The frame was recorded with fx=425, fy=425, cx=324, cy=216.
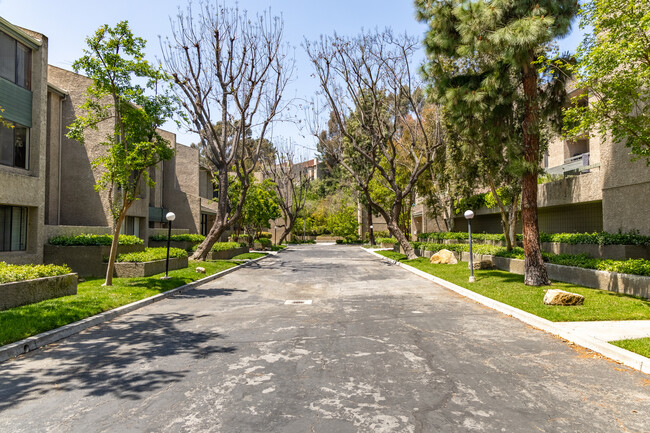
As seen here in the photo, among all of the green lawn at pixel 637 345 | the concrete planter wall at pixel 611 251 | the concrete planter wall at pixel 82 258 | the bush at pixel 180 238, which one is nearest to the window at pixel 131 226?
the bush at pixel 180 238

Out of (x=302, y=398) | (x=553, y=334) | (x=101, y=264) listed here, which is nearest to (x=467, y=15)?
(x=553, y=334)

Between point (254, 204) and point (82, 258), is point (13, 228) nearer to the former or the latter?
point (82, 258)

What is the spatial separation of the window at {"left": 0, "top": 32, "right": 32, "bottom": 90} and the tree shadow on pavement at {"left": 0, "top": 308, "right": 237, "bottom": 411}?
12.2 m

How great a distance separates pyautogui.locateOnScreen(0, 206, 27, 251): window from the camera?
15.1 metres

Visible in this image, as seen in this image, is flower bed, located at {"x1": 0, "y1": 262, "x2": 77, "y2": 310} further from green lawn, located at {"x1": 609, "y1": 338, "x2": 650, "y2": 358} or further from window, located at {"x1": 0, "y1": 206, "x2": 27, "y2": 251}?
green lawn, located at {"x1": 609, "y1": 338, "x2": 650, "y2": 358}

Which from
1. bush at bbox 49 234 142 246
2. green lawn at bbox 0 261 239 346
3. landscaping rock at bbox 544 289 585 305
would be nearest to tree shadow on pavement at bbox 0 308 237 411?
green lawn at bbox 0 261 239 346

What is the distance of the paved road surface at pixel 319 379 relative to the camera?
430cm

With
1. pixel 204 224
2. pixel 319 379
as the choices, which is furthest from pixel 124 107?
pixel 204 224

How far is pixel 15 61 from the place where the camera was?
15.8 metres

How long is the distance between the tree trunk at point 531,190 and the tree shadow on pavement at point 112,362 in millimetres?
10230

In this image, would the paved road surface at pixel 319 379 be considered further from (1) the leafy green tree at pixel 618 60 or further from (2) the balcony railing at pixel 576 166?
(2) the balcony railing at pixel 576 166

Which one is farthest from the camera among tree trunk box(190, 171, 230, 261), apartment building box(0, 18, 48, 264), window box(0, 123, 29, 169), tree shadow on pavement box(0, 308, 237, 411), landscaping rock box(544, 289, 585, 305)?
tree trunk box(190, 171, 230, 261)

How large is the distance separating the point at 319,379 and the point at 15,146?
16.1 m

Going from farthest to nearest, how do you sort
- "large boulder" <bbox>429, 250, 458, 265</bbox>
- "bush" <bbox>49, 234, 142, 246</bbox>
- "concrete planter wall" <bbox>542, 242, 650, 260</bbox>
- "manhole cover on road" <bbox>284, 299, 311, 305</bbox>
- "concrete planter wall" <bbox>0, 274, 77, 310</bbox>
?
1. "large boulder" <bbox>429, 250, 458, 265</bbox>
2. "bush" <bbox>49, 234, 142, 246</bbox>
3. "concrete planter wall" <bbox>542, 242, 650, 260</bbox>
4. "manhole cover on road" <bbox>284, 299, 311, 305</bbox>
5. "concrete planter wall" <bbox>0, 274, 77, 310</bbox>
